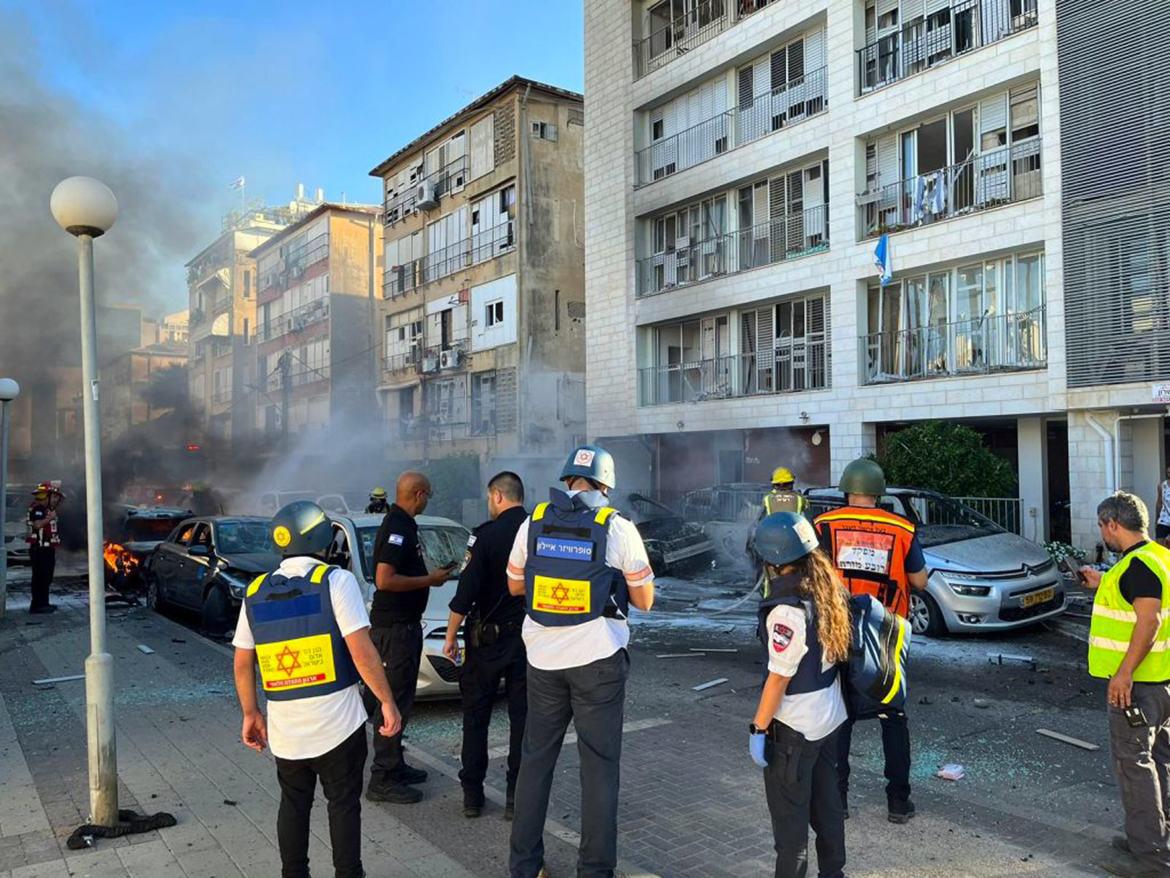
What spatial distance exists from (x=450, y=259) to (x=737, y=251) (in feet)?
45.7

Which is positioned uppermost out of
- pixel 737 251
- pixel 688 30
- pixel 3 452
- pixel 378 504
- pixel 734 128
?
pixel 688 30

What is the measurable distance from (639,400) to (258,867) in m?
19.7

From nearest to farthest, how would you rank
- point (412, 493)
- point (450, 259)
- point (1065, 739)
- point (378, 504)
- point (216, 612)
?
1. point (412, 493)
2. point (1065, 739)
3. point (216, 612)
4. point (378, 504)
5. point (450, 259)

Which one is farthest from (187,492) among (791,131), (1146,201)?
(1146,201)

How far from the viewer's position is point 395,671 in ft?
15.5

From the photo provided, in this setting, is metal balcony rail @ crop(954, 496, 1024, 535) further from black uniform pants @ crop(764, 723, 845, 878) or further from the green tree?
black uniform pants @ crop(764, 723, 845, 878)

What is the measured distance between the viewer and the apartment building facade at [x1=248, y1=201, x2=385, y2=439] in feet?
132

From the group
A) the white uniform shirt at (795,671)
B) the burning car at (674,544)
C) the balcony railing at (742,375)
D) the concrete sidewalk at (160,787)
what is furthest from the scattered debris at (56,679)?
the balcony railing at (742,375)

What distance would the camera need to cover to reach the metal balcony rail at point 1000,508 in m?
14.2

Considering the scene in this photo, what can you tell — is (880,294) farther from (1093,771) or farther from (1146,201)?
(1093,771)

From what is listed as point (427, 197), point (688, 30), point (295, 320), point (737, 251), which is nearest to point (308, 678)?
point (737, 251)

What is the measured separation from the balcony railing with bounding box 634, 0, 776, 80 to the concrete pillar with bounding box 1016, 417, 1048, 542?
11267mm

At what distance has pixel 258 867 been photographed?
12.5 ft

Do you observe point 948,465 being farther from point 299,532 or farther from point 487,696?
point 299,532
